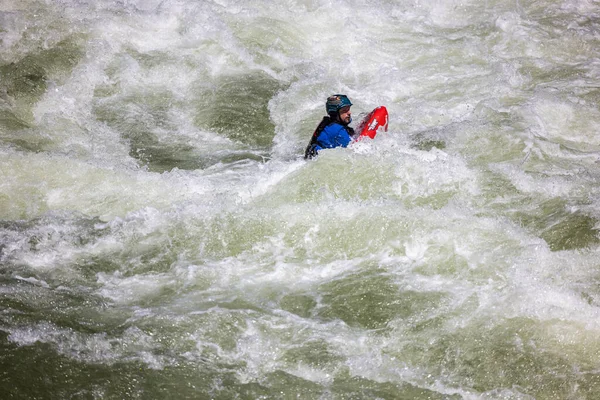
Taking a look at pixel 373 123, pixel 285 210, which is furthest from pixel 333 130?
pixel 285 210

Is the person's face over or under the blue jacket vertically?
over

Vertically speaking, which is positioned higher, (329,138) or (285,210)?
(329,138)

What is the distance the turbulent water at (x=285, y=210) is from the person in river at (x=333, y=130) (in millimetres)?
225

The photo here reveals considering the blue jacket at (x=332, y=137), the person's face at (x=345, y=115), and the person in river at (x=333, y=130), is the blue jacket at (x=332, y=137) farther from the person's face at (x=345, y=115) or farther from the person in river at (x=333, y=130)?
the person's face at (x=345, y=115)

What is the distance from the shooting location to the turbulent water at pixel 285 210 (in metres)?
3.60

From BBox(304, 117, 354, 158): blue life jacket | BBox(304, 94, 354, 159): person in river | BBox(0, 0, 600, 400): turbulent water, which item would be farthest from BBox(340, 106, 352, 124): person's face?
BBox(0, 0, 600, 400): turbulent water

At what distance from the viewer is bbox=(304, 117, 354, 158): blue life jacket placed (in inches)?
236

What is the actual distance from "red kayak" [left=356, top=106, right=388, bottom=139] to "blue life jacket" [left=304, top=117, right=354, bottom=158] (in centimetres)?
26

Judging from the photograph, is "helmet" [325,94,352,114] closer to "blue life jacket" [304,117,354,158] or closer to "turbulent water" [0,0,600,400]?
"blue life jacket" [304,117,354,158]

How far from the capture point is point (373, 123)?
21.1 ft

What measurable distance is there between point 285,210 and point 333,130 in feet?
4.41

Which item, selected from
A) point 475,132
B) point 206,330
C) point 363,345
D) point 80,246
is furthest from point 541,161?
point 80,246

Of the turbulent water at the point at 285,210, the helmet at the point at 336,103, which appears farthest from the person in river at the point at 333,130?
the turbulent water at the point at 285,210

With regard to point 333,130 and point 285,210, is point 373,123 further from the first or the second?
point 285,210
